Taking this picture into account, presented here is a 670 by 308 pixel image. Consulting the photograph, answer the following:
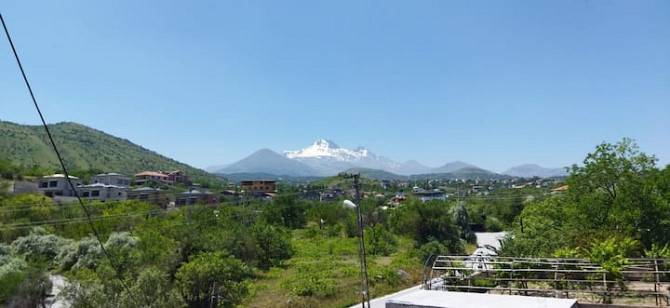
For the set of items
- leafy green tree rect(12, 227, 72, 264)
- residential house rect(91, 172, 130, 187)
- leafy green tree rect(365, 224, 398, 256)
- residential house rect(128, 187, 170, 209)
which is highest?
residential house rect(91, 172, 130, 187)

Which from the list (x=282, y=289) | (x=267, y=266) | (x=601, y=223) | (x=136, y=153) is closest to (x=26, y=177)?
(x=267, y=266)

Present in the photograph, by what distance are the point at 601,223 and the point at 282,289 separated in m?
15.6

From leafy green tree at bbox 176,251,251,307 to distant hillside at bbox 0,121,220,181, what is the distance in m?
99.1

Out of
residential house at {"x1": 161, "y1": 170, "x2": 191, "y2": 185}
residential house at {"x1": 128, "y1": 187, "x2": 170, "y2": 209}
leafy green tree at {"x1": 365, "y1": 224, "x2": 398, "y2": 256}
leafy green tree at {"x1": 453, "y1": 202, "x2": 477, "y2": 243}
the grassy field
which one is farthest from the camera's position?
residential house at {"x1": 161, "y1": 170, "x2": 191, "y2": 185}

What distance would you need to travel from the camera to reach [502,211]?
61.1 m

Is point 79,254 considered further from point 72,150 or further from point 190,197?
point 72,150

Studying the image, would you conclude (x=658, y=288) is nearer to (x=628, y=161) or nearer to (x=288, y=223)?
(x=628, y=161)

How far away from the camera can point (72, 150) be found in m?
125

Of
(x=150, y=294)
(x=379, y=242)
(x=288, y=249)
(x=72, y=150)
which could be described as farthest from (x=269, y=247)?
(x=72, y=150)

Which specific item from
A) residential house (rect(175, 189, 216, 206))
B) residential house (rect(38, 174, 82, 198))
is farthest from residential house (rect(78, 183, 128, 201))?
residential house (rect(175, 189, 216, 206))

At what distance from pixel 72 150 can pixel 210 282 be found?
426ft

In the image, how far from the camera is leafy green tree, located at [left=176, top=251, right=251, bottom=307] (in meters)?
17.4

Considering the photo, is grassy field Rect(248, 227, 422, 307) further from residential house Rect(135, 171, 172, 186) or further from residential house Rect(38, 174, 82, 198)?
residential house Rect(135, 171, 172, 186)

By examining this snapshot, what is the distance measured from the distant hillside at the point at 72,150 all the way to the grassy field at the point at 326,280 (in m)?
94.0
